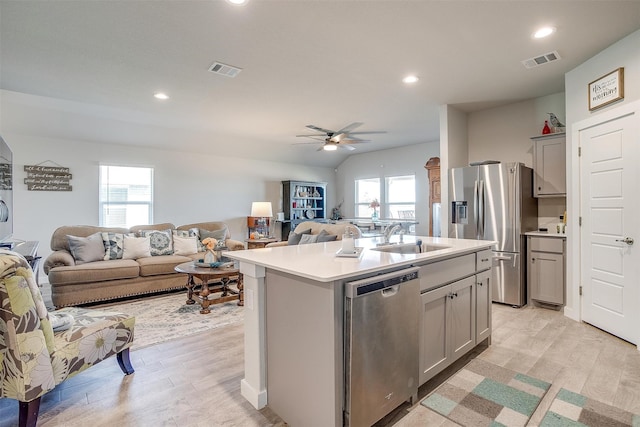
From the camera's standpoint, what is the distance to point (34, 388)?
1683mm

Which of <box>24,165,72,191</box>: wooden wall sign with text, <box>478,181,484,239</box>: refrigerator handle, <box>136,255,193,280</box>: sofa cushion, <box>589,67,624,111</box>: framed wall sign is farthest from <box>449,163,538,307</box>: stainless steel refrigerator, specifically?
<box>24,165,72,191</box>: wooden wall sign with text

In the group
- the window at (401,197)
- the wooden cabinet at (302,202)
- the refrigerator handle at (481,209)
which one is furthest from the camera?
the wooden cabinet at (302,202)

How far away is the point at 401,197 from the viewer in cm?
786

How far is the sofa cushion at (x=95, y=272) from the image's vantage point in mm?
3799

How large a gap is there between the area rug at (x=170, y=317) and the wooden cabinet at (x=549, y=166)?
3998 millimetres

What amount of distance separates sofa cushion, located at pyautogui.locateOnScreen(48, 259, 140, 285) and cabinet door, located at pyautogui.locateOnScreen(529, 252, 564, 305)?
507 cm

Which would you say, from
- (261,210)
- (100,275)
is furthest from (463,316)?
(261,210)

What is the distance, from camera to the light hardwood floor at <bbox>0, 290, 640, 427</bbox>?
188 centimetres

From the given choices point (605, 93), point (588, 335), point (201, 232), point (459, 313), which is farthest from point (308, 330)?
point (201, 232)

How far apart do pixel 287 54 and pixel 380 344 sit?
262 cm

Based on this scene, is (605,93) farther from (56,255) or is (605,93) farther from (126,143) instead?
(126,143)

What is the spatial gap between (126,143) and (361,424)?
240 inches

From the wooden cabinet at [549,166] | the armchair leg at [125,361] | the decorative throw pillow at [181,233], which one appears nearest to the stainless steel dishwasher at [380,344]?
the armchair leg at [125,361]

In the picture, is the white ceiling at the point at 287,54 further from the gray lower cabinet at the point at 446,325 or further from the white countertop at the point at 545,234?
the gray lower cabinet at the point at 446,325
